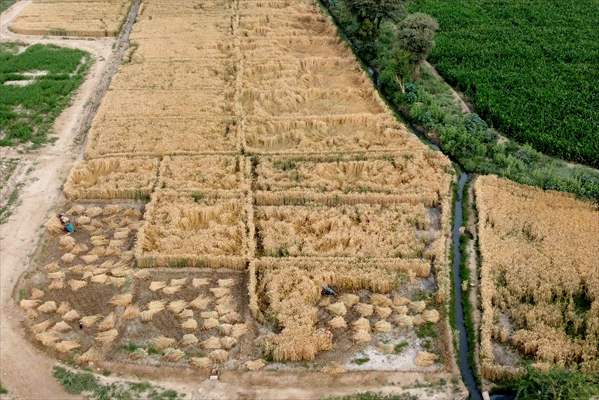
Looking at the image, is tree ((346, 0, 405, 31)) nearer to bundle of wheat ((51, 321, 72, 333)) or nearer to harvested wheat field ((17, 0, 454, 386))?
harvested wheat field ((17, 0, 454, 386))

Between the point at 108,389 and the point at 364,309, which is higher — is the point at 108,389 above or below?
below

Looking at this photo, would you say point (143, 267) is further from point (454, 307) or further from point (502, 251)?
point (502, 251)

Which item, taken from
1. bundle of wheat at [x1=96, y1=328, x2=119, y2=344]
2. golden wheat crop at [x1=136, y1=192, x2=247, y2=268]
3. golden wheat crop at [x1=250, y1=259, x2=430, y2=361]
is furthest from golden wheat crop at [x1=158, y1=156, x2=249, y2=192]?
bundle of wheat at [x1=96, y1=328, x2=119, y2=344]

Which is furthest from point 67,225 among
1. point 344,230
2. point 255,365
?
point 344,230

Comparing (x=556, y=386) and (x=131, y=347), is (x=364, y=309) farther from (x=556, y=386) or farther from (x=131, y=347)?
(x=131, y=347)

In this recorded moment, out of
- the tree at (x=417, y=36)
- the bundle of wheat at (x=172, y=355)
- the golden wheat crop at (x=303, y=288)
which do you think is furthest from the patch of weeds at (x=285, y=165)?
the tree at (x=417, y=36)

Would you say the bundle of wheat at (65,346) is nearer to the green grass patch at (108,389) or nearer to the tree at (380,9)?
the green grass patch at (108,389)
